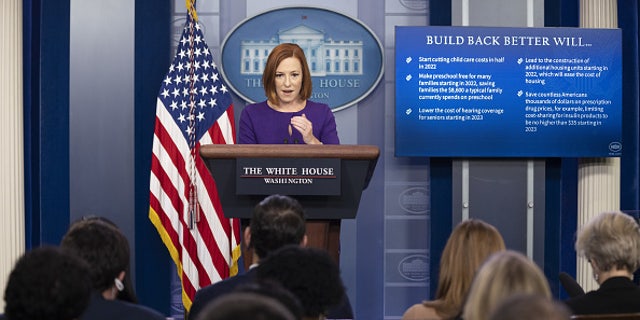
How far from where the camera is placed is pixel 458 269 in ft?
9.19

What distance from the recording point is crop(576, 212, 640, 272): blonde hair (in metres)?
3.08

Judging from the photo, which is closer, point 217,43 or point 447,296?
point 447,296

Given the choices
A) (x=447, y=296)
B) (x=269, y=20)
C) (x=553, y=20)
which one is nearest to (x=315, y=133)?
(x=447, y=296)

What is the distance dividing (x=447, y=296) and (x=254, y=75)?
354cm

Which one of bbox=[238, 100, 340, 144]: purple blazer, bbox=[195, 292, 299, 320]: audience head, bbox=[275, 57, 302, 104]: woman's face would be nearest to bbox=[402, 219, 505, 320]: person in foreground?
bbox=[195, 292, 299, 320]: audience head

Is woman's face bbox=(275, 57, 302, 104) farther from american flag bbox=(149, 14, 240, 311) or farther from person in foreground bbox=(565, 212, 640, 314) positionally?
person in foreground bbox=(565, 212, 640, 314)

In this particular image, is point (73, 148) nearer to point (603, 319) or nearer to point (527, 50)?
point (527, 50)

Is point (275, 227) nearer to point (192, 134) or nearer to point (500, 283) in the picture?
point (500, 283)

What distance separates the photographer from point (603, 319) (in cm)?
241

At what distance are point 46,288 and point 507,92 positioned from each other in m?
4.32

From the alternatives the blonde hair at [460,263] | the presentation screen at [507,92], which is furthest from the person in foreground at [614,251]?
the presentation screen at [507,92]

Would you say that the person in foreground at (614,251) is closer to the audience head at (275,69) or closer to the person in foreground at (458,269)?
the person in foreground at (458,269)

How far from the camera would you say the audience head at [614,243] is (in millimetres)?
3082

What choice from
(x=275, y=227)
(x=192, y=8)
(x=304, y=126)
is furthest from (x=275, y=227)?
(x=192, y=8)
